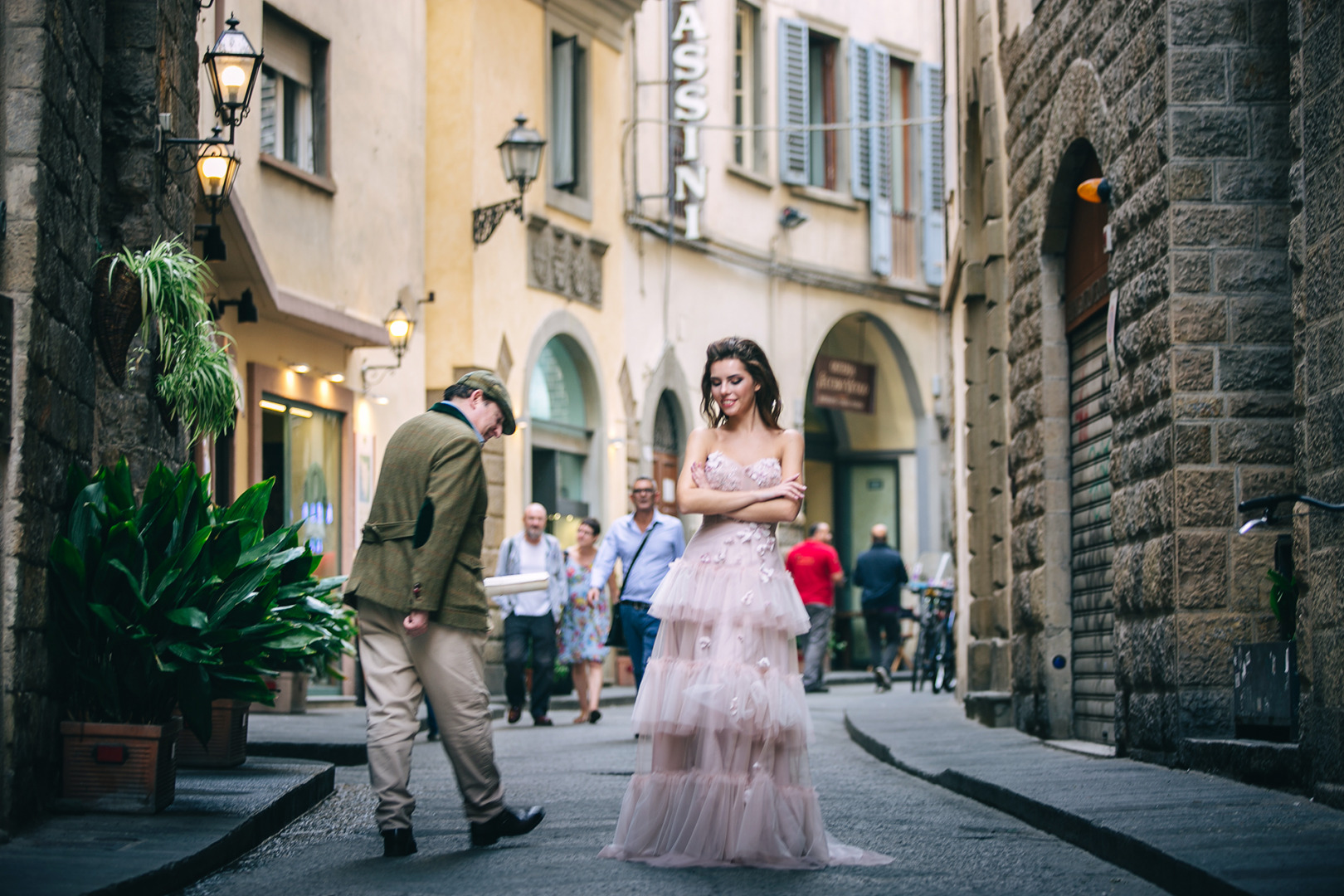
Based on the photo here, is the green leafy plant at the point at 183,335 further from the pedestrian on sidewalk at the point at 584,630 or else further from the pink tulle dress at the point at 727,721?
the pedestrian on sidewalk at the point at 584,630

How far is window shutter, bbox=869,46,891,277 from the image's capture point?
92.2 feet

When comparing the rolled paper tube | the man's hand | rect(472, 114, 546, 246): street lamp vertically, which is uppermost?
rect(472, 114, 546, 246): street lamp

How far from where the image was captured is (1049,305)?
11.7 metres

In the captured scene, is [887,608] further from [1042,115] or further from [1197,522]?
[1197,522]

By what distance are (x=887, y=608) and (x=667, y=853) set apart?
16.8m

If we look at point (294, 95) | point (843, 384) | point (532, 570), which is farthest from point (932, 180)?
point (532, 570)

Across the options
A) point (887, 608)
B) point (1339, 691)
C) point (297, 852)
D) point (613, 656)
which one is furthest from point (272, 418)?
point (1339, 691)

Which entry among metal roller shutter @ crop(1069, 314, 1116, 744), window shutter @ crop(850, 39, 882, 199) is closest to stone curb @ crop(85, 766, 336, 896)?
metal roller shutter @ crop(1069, 314, 1116, 744)

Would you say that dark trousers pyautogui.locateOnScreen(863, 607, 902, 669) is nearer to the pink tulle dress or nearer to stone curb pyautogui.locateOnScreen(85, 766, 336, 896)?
stone curb pyautogui.locateOnScreen(85, 766, 336, 896)

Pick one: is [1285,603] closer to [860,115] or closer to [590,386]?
[590,386]

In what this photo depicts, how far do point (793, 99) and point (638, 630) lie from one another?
15149 mm

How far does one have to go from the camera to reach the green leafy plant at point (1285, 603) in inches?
317

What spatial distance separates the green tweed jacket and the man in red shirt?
46.4ft

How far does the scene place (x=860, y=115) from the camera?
2791 cm
